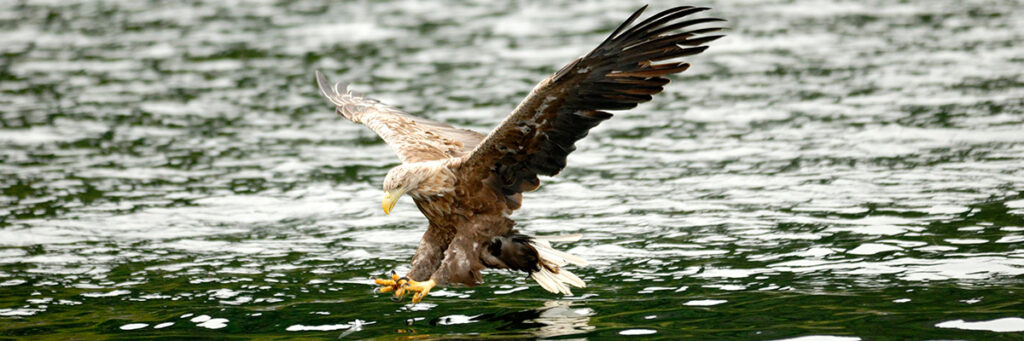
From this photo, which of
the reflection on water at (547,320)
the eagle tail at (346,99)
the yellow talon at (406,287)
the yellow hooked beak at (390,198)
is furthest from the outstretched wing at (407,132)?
the reflection on water at (547,320)

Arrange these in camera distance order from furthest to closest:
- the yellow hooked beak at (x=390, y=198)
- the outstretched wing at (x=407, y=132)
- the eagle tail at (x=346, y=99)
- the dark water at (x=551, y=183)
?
the eagle tail at (x=346, y=99), the outstretched wing at (x=407, y=132), the dark water at (x=551, y=183), the yellow hooked beak at (x=390, y=198)

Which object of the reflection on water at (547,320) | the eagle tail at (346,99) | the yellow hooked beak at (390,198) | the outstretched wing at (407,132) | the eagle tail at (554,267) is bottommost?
the reflection on water at (547,320)

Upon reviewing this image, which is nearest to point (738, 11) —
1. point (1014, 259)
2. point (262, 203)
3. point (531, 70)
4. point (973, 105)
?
point (531, 70)

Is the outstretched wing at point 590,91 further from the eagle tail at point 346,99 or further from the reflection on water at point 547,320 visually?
the eagle tail at point 346,99

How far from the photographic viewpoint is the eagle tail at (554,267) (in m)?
6.63

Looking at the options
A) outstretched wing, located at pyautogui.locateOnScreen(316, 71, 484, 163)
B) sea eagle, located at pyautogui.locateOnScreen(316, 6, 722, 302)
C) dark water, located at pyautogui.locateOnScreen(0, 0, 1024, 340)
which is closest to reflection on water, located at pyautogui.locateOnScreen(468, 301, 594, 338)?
dark water, located at pyautogui.locateOnScreen(0, 0, 1024, 340)

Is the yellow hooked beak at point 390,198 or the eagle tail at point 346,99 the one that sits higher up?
the eagle tail at point 346,99

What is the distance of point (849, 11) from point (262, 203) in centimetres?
990

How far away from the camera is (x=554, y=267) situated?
266 inches

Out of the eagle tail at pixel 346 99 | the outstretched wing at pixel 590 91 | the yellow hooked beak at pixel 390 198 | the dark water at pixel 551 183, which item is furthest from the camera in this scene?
the eagle tail at pixel 346 99

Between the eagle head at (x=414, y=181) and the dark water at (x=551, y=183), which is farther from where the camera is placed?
the dark water at (x=551, y=183)

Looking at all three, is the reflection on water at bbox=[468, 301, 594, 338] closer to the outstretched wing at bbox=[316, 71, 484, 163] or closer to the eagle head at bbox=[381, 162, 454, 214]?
the eagle head at bbox=[381, 162, 454, 214]

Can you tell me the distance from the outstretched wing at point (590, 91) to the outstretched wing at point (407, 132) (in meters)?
0.92

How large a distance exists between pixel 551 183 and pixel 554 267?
3.37 meters
